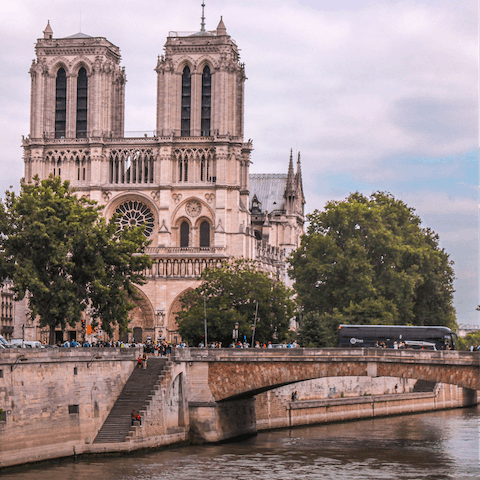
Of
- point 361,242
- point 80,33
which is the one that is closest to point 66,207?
point 361,242

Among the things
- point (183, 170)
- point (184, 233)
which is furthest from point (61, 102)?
point (184, 233)

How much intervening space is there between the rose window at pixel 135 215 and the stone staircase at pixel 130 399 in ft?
177

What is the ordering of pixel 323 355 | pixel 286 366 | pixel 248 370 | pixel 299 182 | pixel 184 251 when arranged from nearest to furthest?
1. pixel 323 355
2. pixel 286 366
3. pixel 248 370
4. pixel 184 251
5. pixel 299 182

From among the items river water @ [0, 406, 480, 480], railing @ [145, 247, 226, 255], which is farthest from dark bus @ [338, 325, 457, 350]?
railing @ [145, 247, 226, 255]

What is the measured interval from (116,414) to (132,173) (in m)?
60.1

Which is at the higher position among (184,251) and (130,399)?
(184,251)

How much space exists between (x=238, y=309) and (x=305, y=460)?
108 ft

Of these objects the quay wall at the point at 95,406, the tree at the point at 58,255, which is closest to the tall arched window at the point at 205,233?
the tree at the point at 58,255

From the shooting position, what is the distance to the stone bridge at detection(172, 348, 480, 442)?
54.7 metres

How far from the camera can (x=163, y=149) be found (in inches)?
4294

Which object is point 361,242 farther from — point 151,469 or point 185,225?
point 151,469

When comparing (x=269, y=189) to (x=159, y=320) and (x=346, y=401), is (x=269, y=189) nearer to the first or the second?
(x=159, y=320)

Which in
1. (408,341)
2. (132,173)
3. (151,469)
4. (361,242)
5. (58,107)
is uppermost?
(58,107)

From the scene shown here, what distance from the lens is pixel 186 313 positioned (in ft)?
272
